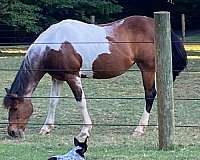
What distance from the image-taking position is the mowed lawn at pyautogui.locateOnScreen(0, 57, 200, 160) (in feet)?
21.8

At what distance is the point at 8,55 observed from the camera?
22859mm

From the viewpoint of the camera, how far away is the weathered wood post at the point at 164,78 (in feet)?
21.8

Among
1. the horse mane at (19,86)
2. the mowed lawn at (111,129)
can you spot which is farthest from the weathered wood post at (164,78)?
the horse mane at (19,86)

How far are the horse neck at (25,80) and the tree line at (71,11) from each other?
64.7 ft

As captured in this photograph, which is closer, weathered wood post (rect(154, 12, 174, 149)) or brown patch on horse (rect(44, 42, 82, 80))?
weathered wood post (rect(154, 12, 174, 149))

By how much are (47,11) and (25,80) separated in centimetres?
2400

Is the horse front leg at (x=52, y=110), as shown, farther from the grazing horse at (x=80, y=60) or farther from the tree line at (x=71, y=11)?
the tree line at (x=71, y=11)

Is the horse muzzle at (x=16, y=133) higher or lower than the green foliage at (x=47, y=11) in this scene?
higher

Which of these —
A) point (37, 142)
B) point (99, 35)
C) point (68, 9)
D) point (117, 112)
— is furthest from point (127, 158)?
point (68, 9)

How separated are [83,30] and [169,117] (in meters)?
3.16

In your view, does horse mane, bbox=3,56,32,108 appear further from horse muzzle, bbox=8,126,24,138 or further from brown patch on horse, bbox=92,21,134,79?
brown patch on horse, bbox=92,21,134,79

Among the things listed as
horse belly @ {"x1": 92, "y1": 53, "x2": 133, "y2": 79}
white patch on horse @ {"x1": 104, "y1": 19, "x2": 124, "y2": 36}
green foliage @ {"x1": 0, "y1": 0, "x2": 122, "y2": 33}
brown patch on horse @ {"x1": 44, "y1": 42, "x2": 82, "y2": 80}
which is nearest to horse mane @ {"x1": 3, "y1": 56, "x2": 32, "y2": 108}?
brown patch on horse @ {"x1": 44, "y1": 42, "x2": 82, "y2": 80}

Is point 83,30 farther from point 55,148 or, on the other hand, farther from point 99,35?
point 55,148

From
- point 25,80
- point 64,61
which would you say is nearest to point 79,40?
point 64,61
